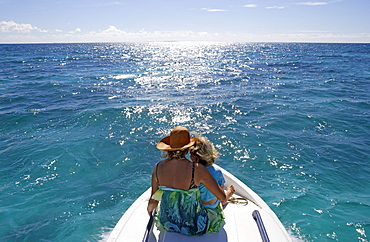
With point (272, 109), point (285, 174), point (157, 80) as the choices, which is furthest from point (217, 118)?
point (157, 80)

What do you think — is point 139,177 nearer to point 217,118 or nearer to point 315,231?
point 315,231

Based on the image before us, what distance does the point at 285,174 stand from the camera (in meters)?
7.66

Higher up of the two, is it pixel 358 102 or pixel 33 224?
pixel 358 102

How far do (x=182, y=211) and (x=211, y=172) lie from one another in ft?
2.15

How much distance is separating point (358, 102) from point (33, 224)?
57.9 ft

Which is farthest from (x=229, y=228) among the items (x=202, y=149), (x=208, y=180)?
(x=202, y=149)

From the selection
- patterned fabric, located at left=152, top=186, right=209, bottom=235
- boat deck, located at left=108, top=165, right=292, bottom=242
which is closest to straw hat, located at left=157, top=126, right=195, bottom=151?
patterned fabric, located at left=152, top=186, right=209, bottom=235

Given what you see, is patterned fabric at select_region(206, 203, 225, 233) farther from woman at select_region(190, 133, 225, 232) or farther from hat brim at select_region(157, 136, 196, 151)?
hat brim at select_region(157, 136, 196, 151)

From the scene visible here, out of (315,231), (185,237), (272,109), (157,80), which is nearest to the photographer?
(185,237)

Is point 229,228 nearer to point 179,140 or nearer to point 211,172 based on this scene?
point 211,172

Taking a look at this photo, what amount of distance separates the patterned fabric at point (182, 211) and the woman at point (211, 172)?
13 centimetres

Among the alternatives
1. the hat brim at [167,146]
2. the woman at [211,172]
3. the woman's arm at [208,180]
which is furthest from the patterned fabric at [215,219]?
the hat brim at [167,146]

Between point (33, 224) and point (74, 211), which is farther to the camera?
point (74, 211)

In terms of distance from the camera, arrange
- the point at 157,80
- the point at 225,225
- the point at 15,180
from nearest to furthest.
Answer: the point at 225,225, the point at 15,180, the point at 157,80
